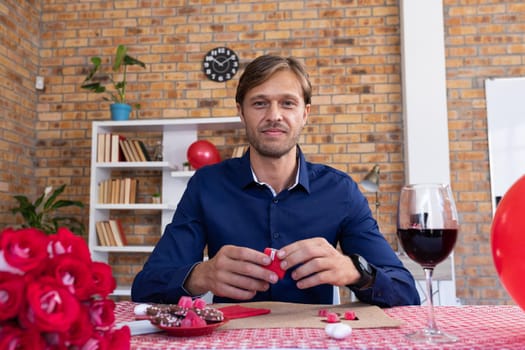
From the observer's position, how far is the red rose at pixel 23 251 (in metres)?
0.53

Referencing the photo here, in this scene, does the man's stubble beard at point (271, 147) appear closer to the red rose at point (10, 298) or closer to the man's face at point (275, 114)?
the man's face at point (275, 114)

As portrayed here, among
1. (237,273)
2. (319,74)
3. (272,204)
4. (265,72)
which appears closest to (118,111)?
(319,74)

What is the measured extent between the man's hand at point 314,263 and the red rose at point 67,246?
1.51ft

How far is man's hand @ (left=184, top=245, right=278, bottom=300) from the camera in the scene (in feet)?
3.21

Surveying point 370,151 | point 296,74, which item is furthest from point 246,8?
point 296,74

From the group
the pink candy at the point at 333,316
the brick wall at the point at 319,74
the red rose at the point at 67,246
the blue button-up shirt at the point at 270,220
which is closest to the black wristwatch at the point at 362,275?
the pink candy at the point at 333,316

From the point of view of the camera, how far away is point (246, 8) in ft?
13.3

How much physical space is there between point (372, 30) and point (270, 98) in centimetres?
265

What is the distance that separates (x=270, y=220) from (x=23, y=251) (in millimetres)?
1057

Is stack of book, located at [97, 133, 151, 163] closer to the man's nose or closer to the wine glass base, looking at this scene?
the man's nose

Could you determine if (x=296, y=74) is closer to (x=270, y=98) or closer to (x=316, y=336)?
(x=270, y=98)

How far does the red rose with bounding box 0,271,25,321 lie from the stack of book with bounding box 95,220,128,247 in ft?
10.7

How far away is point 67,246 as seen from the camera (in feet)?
1.90

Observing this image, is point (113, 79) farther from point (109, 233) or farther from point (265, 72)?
point (265, 72)
